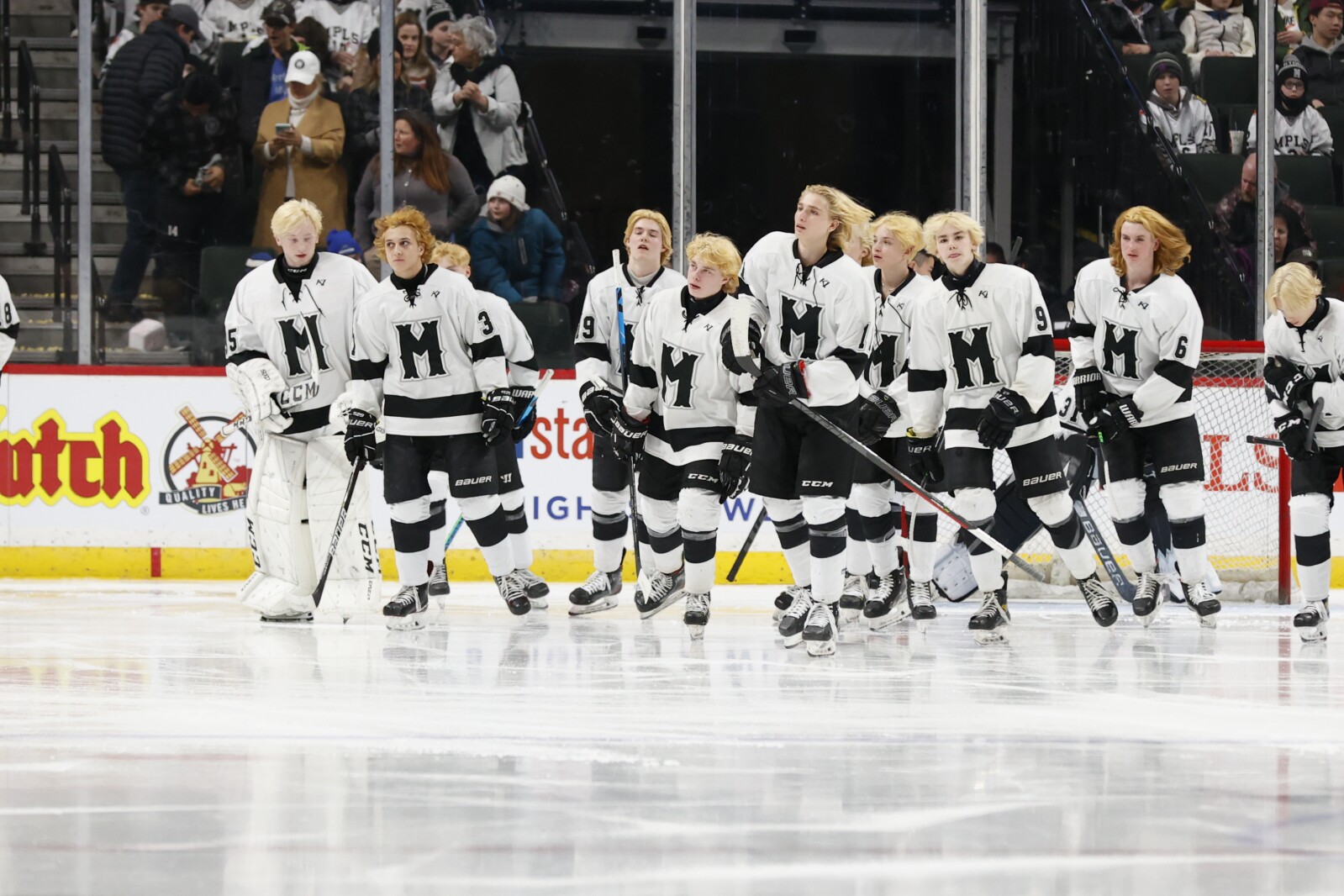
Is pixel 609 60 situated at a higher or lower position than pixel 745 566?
higher

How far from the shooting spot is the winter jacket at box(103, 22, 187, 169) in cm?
738

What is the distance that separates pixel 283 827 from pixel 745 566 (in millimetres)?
4712

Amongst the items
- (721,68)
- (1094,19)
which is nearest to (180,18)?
(721,68)

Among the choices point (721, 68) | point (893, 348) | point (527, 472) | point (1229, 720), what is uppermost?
point (721, 68)

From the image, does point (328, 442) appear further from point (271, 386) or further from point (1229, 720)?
point (1229, 720)

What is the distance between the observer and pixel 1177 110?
7.85 meters

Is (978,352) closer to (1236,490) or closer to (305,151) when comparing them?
(1236,490)

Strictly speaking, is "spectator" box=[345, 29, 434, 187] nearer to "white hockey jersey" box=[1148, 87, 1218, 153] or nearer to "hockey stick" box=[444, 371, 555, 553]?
"hockey stick" box=[444, 371, 555, 553]

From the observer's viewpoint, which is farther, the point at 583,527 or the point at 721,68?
the point at 721,68

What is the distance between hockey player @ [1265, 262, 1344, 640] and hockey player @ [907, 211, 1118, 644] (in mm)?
670

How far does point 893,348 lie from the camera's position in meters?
5.55

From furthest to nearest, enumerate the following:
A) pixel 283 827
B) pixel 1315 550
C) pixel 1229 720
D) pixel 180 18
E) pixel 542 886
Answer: pixel 180 18 → pixel 1315 550 → pixel 1229 720 → pixel 283 827 → pixel 542 886

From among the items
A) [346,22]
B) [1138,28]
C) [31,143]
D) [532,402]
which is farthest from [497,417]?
[1138,28]

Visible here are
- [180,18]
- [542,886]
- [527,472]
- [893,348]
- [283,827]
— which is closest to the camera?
[542,886]
